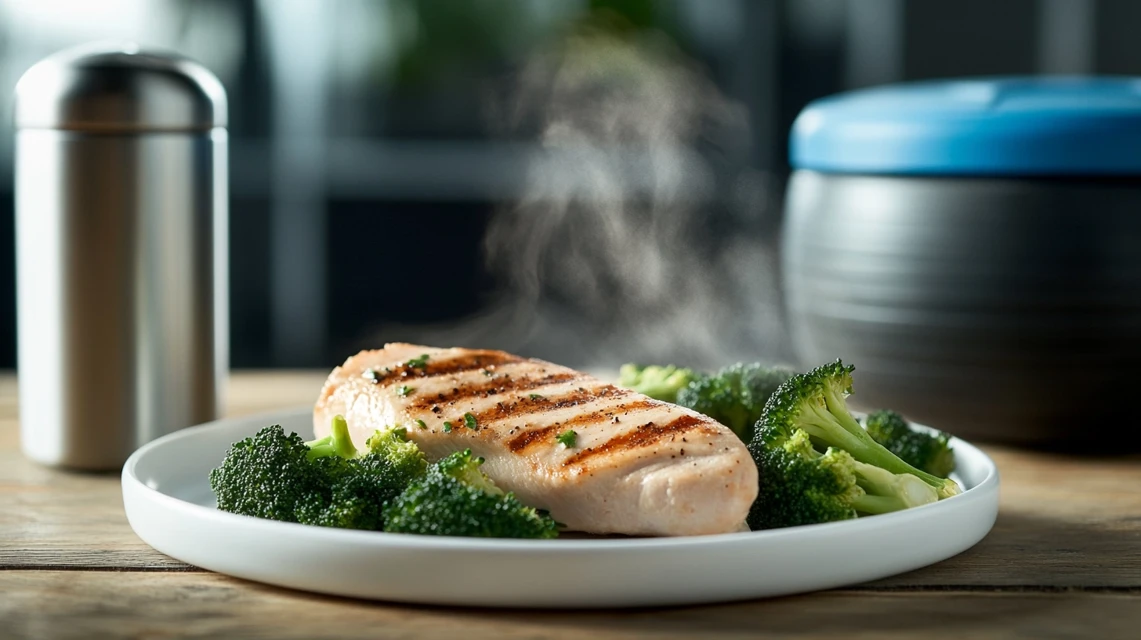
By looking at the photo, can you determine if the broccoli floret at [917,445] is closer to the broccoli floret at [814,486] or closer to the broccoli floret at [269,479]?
the broccoli floret at [814,486]

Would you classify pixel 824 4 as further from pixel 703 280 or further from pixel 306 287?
pixel 306 287

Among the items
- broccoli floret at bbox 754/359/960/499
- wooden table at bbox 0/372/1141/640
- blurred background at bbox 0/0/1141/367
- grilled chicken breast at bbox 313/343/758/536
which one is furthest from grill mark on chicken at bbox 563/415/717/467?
blurred background at bbox 0/0/1141/367

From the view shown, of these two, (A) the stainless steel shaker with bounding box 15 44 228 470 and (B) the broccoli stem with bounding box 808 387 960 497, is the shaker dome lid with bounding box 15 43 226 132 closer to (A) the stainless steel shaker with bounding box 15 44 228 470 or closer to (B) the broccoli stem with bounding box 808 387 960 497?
(A) the stainless steel shaker with bounding box 15 44 228 470

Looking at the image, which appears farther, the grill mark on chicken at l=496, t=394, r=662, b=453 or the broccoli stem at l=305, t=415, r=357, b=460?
the broccoli stem at l=305, t=415, r=357, b=460

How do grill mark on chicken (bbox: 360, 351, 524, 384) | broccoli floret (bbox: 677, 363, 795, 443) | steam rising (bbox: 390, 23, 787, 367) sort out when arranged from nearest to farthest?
grill mark on chicken (bbox: 360, 351, 524, 384)
broccoli floret (bbox: 677, 363, 795, 443)
steam rising (bbox: 390, 23, 787, 367)

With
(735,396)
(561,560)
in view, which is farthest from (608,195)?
(561,560)

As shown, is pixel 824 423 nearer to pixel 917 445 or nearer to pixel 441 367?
pixel 917 445

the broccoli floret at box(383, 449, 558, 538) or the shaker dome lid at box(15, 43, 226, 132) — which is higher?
the shaker dome lid at box(15, 43, 226, 132)

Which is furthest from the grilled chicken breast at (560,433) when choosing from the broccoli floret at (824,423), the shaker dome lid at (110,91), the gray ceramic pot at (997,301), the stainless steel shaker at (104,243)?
the gray ceramic pot at (997,301)
